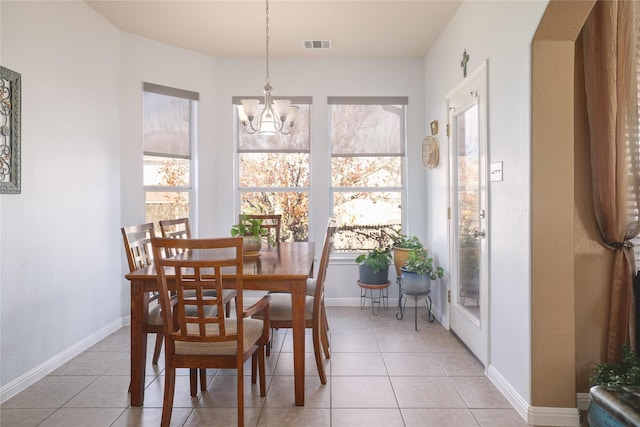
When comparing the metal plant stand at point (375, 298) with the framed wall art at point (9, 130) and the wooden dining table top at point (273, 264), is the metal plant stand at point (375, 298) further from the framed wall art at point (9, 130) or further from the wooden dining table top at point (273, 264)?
the framed wall art at point (9, 130)

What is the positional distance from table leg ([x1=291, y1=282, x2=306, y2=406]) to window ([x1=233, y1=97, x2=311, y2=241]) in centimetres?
234

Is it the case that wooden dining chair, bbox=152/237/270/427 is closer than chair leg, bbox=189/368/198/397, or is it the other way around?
wooden dining chair, bbox=152/237/270/427

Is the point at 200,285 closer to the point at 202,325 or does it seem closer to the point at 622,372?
the point at 202,325

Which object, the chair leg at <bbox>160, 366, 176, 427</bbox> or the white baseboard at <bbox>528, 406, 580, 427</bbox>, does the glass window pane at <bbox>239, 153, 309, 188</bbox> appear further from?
the white baseboard at <bbox>528, 406, 580, 427</bbox>

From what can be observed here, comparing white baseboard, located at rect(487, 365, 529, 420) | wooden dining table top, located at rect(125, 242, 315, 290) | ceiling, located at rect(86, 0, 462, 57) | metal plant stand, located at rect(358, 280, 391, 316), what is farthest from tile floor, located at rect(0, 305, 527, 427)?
ceiling, located at rect(86, 0, 462, 57)

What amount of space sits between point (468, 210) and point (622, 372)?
57.5 inches

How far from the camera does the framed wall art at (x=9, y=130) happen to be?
2480mm

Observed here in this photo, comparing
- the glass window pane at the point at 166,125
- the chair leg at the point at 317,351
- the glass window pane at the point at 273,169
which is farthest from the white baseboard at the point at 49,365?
the glass window pane at the point at 273,169

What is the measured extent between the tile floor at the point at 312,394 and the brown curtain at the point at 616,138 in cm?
90

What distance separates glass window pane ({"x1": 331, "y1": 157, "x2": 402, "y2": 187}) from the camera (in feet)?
15.1

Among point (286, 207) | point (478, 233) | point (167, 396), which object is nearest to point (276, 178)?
point (286, 207)

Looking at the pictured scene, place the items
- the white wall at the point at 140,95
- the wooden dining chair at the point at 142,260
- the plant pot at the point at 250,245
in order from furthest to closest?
the white wall at the point at 140,95
the plant pot at the point at 250,245
the wooden dining chair at the point at 142,260

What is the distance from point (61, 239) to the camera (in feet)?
9.95

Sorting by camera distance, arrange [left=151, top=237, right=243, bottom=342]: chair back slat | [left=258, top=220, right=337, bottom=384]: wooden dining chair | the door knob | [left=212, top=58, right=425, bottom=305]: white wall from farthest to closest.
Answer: [left=212, top=58, right=425, bottom=305]: white wall < the door knob < [left=258, top=220, right=337, bottom=384]: wooden dining chair < [left=151, top=237, right=243, bottom=342]: chair back slat
